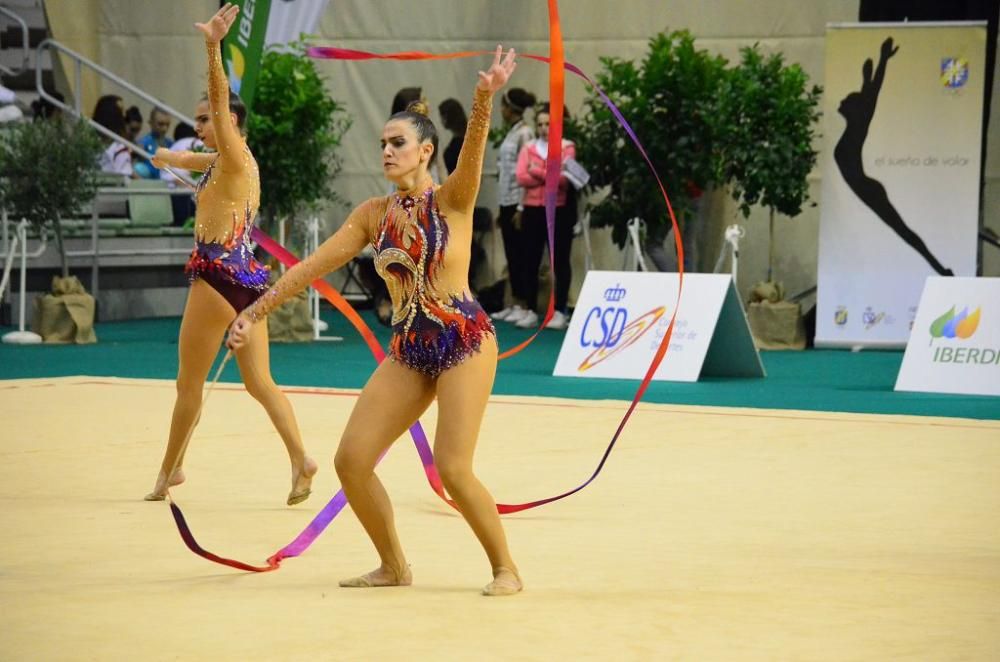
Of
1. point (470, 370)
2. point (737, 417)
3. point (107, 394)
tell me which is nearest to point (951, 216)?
point (737, 417)

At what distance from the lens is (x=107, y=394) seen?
32.4ft

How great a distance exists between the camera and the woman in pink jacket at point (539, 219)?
14.4 meters

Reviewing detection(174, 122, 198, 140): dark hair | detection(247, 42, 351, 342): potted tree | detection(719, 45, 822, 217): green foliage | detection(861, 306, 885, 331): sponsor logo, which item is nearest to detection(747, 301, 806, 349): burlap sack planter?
detection(861, 306, 885, 331): sponsor logo

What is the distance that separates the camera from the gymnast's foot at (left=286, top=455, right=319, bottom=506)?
6.28 metres

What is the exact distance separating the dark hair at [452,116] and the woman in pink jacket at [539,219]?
1.03 m

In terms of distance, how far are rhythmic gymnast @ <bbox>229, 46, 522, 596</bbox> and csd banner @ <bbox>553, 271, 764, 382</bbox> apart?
601 cm

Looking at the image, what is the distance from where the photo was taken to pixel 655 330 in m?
10.9

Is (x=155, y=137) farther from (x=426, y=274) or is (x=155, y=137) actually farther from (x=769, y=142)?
(x=426, y=274)

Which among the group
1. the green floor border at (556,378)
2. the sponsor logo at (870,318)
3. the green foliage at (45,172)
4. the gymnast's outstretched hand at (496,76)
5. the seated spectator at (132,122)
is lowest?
the green floor border at (556,378)

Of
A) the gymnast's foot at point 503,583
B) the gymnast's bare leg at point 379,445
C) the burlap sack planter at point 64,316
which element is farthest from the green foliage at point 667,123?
the gymnast's foot at point 503,583

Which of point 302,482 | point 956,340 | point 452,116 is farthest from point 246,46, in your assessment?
point 302,482

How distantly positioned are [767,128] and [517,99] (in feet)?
8.82

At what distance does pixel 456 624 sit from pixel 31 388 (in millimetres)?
6566

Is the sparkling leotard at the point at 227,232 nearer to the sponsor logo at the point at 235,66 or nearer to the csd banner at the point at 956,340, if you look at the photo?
the csd banner at the point at 956,340
